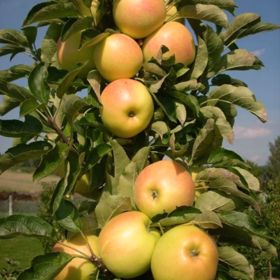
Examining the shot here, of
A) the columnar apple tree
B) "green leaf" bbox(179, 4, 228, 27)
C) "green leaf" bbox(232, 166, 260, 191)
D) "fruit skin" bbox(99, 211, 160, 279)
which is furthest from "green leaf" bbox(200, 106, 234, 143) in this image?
"fruit skin" bbox(99, 211, 160, 279)

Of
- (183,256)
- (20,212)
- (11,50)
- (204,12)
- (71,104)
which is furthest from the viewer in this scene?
(20,212)

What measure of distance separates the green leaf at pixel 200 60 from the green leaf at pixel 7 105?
0.67 metres

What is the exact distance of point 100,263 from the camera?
1.37 m

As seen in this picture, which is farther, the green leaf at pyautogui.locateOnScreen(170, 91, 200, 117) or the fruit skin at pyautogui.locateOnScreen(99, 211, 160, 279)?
the green leaf at pyautogui.locateOnScreen(170, 91, 200, 117)

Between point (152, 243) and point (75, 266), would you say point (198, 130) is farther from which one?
point (75, 266)

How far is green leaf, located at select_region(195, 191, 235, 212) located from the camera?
1393mm

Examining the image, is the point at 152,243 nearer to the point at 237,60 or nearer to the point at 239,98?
the point at 239,98

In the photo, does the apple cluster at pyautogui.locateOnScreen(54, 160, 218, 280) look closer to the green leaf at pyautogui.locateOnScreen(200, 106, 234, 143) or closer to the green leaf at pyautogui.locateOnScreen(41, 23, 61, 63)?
the green leaf at pyautogui.locateOnScreen(200, 106, 234, 143)

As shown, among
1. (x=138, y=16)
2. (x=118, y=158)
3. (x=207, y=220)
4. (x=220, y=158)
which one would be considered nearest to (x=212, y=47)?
(x=138, y=16)

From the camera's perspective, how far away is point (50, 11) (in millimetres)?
1494

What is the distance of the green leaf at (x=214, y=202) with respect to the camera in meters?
1.39

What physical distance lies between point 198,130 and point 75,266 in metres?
0.60

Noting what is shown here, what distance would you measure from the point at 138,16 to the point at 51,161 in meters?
0.56

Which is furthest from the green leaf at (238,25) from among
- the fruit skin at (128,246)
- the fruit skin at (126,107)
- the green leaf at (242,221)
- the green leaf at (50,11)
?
the fruit skin at (128,246)
